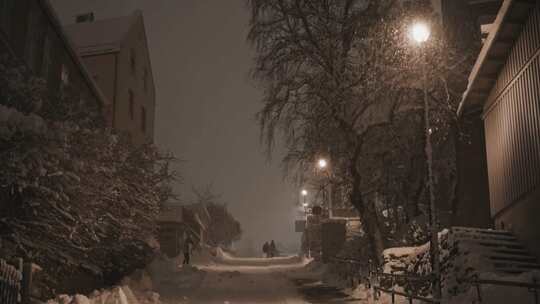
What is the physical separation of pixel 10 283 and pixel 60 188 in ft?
11.2

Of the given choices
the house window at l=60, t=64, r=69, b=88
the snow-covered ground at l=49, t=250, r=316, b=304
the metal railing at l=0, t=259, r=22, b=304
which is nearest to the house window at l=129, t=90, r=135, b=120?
the snow-covered ground at l=49, t=250, r=316, b=304

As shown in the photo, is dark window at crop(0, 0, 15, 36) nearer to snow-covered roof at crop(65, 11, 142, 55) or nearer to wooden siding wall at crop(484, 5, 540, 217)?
snow-covered roof at crop(65, 11, 142, 55)

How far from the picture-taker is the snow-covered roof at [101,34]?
112 feet

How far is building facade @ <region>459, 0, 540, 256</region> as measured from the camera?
14.9 metres

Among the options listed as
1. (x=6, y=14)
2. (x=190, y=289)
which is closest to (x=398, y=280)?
(x=190, y=289)

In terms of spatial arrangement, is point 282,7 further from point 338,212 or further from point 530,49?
point 338,212

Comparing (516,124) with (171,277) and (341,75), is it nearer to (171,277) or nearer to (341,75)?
(341,75)

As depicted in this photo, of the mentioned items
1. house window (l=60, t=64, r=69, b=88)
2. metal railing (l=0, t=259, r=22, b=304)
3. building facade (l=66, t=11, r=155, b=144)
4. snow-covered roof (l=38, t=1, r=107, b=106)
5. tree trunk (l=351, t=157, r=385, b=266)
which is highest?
building facade (l=66, t=11, r=155, b=144)

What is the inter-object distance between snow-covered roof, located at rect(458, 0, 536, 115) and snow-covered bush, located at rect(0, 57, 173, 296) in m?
10.3

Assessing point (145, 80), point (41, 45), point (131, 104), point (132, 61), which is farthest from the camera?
point (145, 80)

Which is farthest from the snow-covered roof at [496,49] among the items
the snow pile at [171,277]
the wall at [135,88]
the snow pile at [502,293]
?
the wall at [135,88]

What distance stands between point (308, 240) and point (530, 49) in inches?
1345

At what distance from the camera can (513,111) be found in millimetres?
16578

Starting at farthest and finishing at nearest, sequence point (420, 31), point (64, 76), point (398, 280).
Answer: point (64, 76)
point (398, 280)
point (420, 31)
